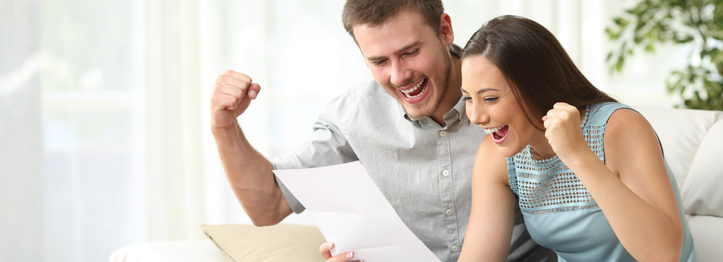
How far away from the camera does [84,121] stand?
10.4ft

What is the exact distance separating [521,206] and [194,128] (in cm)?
205

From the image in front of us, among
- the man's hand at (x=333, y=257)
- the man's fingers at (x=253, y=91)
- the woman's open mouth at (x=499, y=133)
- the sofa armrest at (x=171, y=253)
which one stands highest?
the man's fingers at (x=253, y=91)

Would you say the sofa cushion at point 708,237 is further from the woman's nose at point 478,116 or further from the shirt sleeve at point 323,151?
the shirt sleeve at point 323,151

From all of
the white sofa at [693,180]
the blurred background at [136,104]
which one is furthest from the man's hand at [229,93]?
the blurred background at [136,104]

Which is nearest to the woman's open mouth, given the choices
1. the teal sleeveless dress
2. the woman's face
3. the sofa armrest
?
the woman's face

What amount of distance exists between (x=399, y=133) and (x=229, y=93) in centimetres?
45

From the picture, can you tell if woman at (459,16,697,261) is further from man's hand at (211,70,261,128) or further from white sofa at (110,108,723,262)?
man's hand at (211,70,261,128)

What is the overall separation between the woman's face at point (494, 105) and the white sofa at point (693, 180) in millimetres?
585

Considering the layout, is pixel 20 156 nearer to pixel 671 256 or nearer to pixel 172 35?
pixel 172 35

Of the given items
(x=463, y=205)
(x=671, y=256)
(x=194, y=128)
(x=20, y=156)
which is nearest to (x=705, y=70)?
(x=463, y=205)

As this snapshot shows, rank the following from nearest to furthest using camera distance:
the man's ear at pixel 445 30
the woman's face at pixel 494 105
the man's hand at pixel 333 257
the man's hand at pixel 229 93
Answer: the woman's face at pixel 494 105 < the man's hand at pixel 333 257 < the man's hand at pixel 229 93 < the man's ear at pixel 445 30

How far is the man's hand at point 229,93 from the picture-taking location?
62.2 inches

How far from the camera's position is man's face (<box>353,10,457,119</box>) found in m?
1.62

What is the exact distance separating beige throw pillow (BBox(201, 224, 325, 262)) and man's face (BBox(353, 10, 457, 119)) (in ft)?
1.38
